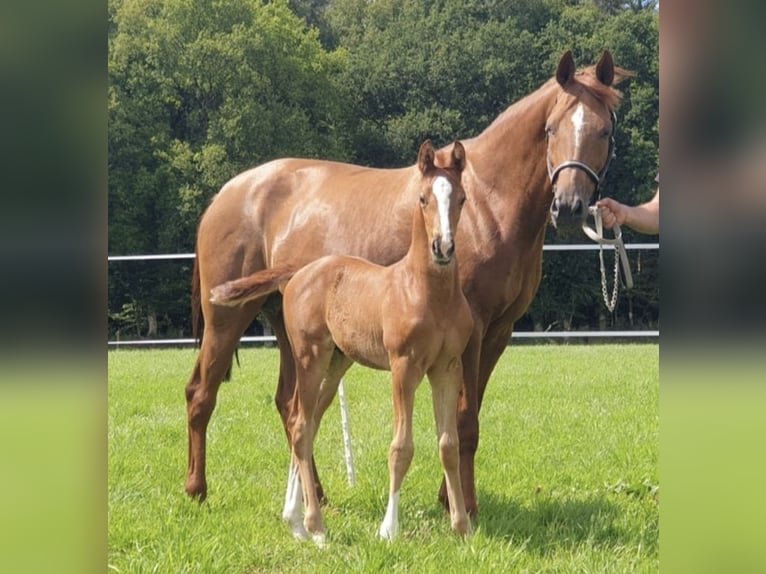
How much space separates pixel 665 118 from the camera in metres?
0.70

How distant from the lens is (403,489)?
443cm

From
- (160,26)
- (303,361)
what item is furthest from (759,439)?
(160,26)

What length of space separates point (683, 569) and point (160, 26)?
27.8m

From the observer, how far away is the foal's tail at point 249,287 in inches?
144

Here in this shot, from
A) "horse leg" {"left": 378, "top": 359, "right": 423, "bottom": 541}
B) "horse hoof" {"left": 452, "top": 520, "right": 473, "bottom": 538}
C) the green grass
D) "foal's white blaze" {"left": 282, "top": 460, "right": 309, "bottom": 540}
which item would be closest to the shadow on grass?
the green grass

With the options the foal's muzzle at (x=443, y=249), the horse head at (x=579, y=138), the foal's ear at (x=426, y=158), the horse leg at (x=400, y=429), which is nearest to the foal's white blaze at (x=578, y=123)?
the horse head at (x=579, y=138)

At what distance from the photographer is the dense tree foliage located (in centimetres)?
2017

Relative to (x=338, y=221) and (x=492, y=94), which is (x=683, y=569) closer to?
(x=338, y=221)

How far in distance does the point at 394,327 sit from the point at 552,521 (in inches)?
56.2

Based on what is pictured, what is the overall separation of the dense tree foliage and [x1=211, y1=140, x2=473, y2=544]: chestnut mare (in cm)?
1671

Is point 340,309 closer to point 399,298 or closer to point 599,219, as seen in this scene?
point 399,298

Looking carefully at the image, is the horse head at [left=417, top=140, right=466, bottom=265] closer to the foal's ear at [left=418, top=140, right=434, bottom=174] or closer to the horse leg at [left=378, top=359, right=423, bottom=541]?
the foal's ear at [left=418, top=140, right=434, bottom=174]

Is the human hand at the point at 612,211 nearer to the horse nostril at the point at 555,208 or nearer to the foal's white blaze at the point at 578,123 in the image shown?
the horse nostril at the point at 555,208

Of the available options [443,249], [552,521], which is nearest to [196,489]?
[552,521]
